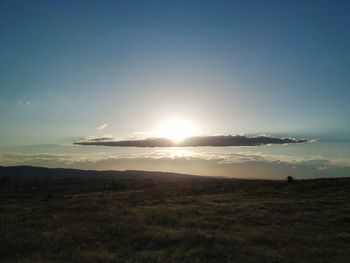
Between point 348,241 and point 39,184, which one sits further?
point 39,184

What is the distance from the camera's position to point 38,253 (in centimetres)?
1794

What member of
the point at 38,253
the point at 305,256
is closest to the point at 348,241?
the point at 305,256

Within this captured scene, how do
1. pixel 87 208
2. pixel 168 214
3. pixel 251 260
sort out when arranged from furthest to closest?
pixel 87 208 → pixel 168 214 → pixel 251 260

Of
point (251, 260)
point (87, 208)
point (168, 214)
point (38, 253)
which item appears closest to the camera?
point (251, 260)

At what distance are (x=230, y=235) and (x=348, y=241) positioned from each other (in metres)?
5.34

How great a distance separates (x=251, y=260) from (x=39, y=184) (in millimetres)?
85641

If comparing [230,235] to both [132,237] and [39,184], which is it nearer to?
[132,237]

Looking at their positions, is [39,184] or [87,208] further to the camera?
[39,184]

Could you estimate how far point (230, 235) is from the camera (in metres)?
20.8

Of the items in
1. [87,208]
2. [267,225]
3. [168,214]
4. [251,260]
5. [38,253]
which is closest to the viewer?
[251,260]

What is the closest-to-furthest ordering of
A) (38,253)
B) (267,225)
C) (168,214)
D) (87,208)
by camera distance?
1. (38,253)
2. (267,225)
3. (168,214)
4. (87,208)

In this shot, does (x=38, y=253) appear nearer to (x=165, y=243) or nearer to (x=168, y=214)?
(x=165, y=243)

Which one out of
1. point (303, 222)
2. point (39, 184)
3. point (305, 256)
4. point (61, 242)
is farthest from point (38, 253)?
point (39, 184)

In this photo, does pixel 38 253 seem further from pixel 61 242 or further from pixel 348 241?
pixel 348 241
